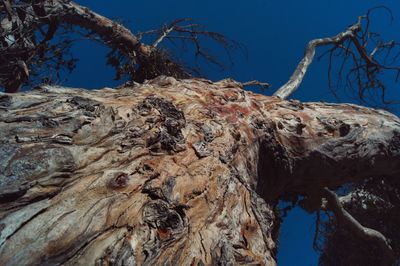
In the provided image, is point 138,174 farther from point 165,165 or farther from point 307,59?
point 307,59

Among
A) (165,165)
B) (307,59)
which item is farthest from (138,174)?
(307,59)

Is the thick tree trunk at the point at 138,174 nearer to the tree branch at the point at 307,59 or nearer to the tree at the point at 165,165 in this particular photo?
the tree at the point at 165,165

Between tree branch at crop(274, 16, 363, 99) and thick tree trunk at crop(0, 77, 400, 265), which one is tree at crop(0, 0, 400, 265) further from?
tree branch at crop(274, 16, 363, 99)

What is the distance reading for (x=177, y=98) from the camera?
249 centimetres

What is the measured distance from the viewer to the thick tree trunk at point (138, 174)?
4.45 feet

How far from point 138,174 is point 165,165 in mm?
168

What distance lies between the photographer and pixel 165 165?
6.12 feet

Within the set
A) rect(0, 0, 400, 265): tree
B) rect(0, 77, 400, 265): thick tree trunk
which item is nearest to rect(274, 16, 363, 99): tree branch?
rect(0, 0, 400, 265): tree

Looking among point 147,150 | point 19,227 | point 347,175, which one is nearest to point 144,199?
point 147,150

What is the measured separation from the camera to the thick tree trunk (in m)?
1.36

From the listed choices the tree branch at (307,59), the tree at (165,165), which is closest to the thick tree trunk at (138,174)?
the tree at (165,165)

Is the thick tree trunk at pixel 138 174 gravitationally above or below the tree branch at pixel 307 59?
below

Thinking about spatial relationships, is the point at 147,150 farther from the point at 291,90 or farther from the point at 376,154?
the point at 291,90

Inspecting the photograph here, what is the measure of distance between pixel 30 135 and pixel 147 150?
1.64 ft
